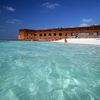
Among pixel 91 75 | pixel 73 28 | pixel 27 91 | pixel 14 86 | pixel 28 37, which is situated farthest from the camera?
pixel 28 37

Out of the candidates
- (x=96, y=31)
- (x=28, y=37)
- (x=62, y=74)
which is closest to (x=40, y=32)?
(x=28, y=37)

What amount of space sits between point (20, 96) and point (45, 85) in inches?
34.9

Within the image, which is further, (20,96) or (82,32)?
(82,32)

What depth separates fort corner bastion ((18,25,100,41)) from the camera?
3353 cm

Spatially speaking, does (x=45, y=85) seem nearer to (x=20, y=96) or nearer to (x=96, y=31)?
(x=20, y=96)

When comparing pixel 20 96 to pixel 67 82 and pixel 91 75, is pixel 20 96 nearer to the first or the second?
pixel 67 82

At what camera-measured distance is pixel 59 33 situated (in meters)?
38.2

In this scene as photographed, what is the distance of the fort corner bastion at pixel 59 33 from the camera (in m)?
33.5

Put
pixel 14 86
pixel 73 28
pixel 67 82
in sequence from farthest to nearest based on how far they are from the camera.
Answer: pixel 73 28 → pixel 67 82 → pixel 14 86

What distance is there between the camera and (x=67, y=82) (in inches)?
155

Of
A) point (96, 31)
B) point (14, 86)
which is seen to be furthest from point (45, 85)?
point (96, 31)

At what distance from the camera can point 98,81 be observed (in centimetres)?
399

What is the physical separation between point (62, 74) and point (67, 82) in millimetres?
750

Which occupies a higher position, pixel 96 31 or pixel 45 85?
pixel 96 31
